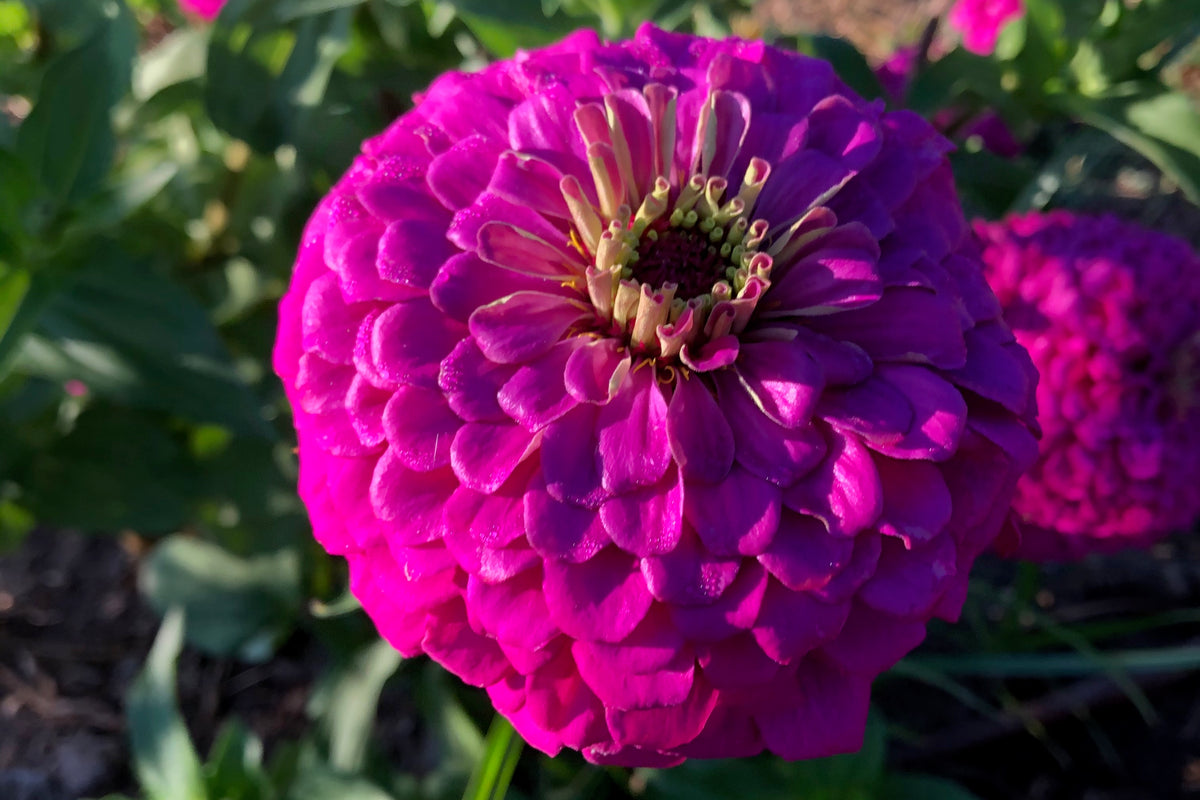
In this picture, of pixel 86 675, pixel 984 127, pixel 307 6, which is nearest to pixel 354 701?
pixel 86 675

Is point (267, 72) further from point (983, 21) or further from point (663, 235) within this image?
point (983, 21)

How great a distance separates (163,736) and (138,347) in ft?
1.46

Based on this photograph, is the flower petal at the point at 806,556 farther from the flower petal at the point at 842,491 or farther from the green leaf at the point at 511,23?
the green leaf at the point at 511,23

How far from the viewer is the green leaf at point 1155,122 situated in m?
1.00

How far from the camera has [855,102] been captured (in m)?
0.76

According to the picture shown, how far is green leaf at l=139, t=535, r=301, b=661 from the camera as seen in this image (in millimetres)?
1365

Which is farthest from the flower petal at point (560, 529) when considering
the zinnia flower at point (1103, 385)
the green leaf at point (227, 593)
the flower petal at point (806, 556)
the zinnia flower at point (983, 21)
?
the zinnia flower at point (983, 21)

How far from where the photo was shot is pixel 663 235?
0.72 m

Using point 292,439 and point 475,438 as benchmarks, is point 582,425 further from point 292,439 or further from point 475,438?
point 292,439

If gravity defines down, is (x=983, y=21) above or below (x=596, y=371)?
below

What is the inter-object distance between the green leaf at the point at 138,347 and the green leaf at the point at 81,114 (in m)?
0.08

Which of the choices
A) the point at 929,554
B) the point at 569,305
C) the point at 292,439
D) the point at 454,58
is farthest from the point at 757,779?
the point at 454,58

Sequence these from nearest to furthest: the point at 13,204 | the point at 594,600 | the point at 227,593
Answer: the point at 594,600
the point at 13,204
the point at 227,593

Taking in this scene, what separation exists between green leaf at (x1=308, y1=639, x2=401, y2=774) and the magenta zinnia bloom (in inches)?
20.6
